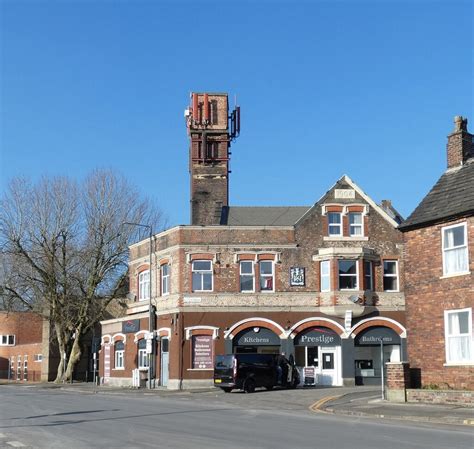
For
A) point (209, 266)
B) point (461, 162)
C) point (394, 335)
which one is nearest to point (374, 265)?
point (394, 335)

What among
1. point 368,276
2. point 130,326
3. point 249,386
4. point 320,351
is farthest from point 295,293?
point 130,326

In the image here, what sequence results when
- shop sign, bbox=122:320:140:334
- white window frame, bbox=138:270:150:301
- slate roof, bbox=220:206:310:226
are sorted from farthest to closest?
slate roof, bbox=220:206:310:226
white window frame, bbox=138:270:150:301
shop sign, bbox=122:320:140:334

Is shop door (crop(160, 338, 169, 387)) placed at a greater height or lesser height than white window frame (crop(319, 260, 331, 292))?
lesser

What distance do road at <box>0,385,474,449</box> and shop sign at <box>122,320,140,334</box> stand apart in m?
20.6

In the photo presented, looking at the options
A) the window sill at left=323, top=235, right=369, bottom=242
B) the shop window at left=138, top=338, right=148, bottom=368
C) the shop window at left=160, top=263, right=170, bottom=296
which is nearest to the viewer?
the window sill at left=323, top=235, right=369, bottom=242

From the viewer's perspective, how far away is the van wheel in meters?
33.9

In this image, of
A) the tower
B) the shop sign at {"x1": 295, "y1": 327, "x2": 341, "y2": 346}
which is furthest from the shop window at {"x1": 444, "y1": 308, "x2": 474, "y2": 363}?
the tower

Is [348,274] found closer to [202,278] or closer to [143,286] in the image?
[202,278]

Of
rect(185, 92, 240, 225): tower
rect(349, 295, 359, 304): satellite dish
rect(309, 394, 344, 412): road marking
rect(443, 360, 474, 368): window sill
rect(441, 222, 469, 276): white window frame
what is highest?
rect(185, 92, 240, 225): tower

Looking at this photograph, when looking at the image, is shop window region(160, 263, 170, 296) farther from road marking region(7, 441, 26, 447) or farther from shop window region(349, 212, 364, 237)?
road marking region(7, 441, 26, 447)

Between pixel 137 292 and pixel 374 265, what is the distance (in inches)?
611

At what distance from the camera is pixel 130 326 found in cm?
4522

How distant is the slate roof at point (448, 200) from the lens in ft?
81.4

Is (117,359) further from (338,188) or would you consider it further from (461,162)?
(461,162)
